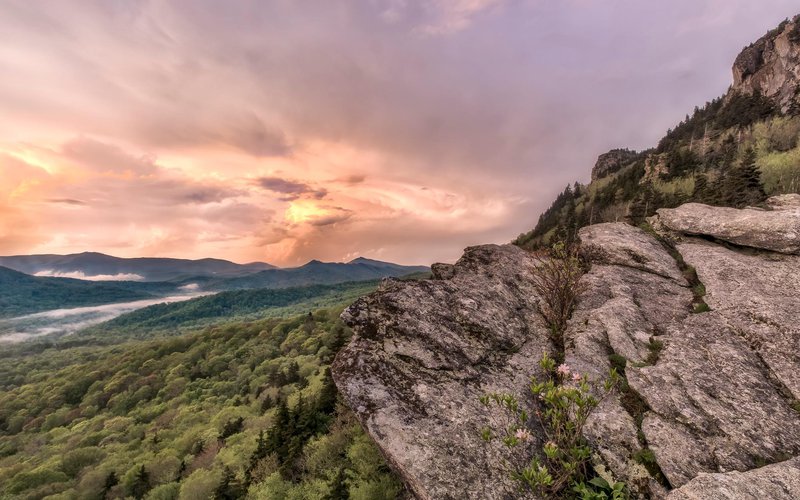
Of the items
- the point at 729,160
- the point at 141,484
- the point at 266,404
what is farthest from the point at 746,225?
the point at 729,160

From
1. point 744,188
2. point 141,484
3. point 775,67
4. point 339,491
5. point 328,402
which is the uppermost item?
point 775,67

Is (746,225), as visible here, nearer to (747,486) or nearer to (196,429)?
(747,486)

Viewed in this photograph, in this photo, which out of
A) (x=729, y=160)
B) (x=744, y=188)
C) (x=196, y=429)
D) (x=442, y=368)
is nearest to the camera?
Result: (x=442, y=368)

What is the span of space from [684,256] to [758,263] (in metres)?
4.14

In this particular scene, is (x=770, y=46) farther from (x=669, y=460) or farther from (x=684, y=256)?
(x=669, y=460)

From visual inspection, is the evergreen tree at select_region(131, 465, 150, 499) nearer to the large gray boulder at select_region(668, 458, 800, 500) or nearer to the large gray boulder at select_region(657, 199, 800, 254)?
the large gray boulder at select_region(668, 458, 800, 500)

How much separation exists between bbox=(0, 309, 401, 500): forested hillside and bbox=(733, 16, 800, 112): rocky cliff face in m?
212

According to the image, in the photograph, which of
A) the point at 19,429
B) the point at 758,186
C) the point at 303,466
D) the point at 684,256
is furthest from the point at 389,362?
the point at 19,429

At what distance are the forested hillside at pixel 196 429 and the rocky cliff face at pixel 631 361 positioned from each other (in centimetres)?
670

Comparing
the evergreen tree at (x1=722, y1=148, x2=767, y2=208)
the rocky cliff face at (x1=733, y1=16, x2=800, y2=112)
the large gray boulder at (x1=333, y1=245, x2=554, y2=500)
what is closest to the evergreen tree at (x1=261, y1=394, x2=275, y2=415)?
the large gray boulder at (x1=333, y1=245, x2=554, y2=500)

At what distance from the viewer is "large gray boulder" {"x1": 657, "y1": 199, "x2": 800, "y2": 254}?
21656 mm

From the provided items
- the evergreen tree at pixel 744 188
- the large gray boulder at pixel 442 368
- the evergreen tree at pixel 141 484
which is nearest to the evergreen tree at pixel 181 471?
the evergreen tree at pixel 141 484

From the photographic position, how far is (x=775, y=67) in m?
166

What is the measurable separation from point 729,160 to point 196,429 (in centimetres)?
17856
